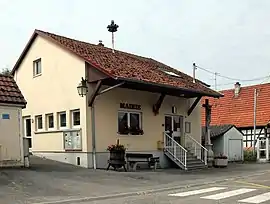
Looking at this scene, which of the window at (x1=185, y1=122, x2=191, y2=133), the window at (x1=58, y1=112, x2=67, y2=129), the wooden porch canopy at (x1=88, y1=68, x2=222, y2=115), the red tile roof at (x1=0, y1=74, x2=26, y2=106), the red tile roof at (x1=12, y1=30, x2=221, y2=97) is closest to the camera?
the red tile roof at (x1=0, y1=74, x2=26, y2=106)

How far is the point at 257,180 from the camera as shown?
16.6 meters

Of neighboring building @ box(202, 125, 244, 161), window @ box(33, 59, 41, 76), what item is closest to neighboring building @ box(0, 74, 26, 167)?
window @ box(33, 59, 41, 76)

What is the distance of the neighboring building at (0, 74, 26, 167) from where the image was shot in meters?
16.9

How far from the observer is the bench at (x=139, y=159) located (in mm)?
20078

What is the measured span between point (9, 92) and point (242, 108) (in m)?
24.3

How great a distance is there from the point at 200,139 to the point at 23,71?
1107 cm

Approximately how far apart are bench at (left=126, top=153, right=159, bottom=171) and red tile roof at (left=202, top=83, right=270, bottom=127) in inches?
565

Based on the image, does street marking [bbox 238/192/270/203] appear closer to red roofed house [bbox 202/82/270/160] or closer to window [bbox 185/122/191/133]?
window [bbox 185/122/191/133]

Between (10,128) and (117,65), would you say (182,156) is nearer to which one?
(117,65)

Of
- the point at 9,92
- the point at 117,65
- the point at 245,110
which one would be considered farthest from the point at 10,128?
the point at 245,110

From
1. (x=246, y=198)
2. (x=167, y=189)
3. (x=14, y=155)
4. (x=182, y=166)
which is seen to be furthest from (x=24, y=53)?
(x=246, y=198)

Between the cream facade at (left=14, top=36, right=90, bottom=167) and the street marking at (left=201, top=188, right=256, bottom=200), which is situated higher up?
the cream facade at (left=14, top=36, right=90, bottom=167)

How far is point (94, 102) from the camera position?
19.9 m

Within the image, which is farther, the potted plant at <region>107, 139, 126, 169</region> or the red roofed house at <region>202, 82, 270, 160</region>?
the red roofed house at <region>202, 82, 270, 160</region>
